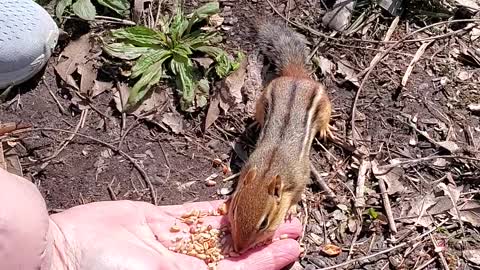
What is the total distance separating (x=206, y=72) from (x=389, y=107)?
1081 mm

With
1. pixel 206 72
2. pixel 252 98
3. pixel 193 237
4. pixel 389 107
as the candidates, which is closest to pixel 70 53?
pixel 206 72

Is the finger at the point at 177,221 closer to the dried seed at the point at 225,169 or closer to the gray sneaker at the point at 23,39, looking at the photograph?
the dried seed at the point at 225,169

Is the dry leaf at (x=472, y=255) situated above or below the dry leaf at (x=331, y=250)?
above

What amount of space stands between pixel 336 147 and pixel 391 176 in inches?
13.7

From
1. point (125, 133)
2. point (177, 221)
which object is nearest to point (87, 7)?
point (125, 133)

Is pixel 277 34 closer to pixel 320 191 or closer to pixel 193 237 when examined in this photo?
pixel 320 191

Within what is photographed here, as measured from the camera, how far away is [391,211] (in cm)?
421

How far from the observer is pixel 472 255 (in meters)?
4.09

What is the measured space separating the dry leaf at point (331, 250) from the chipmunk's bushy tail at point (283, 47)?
985 mm

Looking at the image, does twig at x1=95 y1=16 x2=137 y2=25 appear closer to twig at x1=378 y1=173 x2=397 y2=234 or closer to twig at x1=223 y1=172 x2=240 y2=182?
twig at x1=223 y1=172 x2=240 y2=182

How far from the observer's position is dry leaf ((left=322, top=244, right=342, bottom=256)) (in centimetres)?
412

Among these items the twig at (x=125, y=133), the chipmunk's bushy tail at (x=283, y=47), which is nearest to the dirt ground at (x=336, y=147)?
the twig at (x=125, y=133)

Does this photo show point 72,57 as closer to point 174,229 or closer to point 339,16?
point 174,229

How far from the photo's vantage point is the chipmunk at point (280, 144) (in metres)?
3.80
